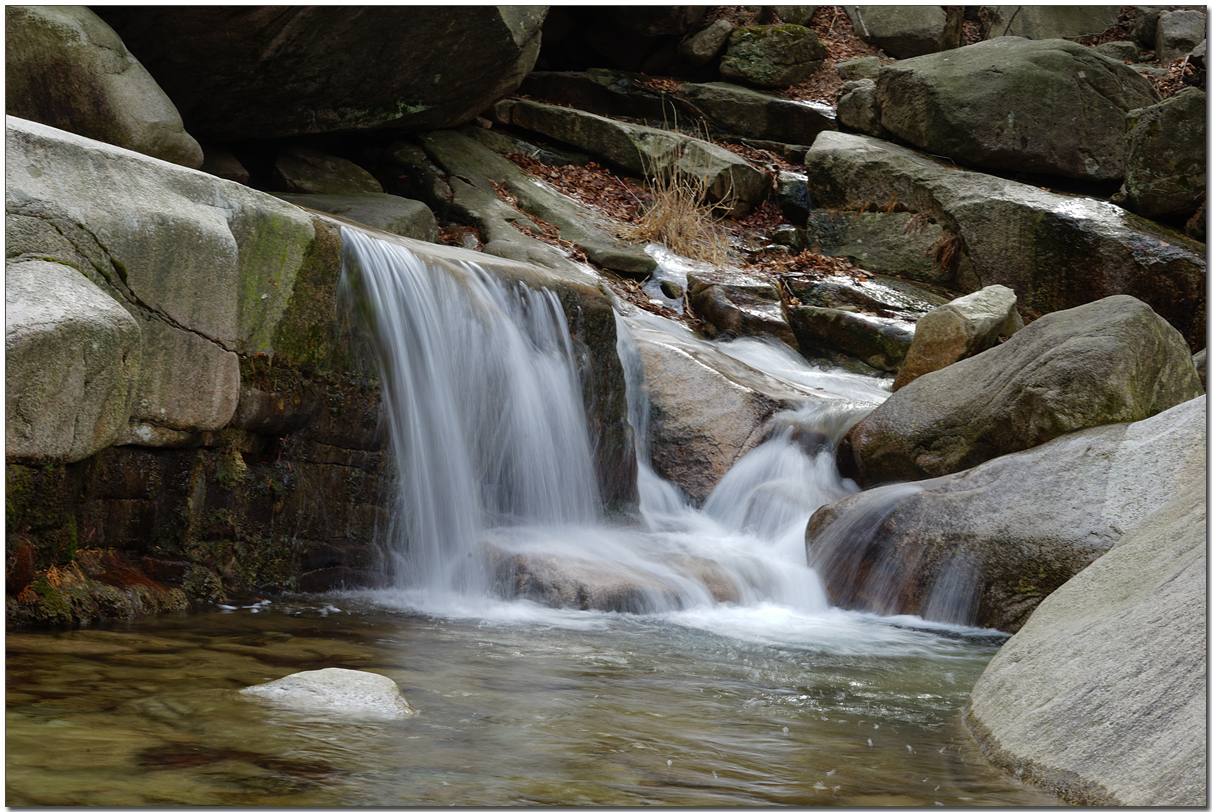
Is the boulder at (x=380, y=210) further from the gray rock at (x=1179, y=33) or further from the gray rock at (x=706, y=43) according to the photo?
the gray rock at (x=1179, y=33)

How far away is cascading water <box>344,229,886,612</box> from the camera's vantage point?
4.75m

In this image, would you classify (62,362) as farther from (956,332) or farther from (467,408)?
(956,332)

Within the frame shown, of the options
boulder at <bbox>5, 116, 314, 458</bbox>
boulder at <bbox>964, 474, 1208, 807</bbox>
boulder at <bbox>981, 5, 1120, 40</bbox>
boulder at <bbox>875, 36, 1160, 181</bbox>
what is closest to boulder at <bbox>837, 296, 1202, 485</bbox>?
boulder at <bbox>964, 474, 1208, 807</bbox>

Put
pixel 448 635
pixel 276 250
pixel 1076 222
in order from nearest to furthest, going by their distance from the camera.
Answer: pixel 448 635 < pixel 276 250 < pixel 1076 222

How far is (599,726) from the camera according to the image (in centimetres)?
257

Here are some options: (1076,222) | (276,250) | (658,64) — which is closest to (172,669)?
(276,250)

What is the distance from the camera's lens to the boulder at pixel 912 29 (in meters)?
16.2

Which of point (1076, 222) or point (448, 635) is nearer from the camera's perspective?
point (448, 635)

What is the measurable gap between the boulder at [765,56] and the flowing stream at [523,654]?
29.8 ft

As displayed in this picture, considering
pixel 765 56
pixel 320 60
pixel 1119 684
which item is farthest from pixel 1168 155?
pixel 1119 684

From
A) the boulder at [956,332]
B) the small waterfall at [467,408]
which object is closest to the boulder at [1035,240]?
the boulder at [956,332]

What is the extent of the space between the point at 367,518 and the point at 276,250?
1.36 metres

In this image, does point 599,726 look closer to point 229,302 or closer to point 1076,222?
point 229,302

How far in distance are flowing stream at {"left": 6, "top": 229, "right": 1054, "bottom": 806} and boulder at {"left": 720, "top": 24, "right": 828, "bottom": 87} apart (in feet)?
29.8
